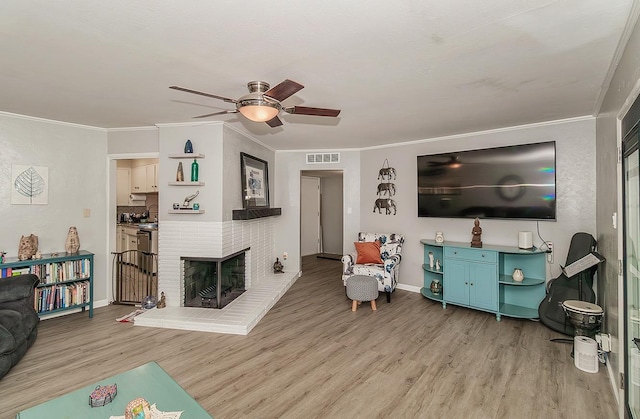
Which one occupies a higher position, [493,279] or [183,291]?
[493,279]

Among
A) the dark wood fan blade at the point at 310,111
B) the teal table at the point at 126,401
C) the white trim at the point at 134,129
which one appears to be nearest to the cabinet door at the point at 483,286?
the dark wood fan blade at the point at 310,111

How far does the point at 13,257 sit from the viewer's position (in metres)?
3.45

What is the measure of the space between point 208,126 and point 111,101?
1.02 m

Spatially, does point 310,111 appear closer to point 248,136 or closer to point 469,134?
point 248,136

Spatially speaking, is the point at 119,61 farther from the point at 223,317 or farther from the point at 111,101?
the point at 223,317

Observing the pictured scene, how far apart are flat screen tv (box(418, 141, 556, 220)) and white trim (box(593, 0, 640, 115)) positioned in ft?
2.84

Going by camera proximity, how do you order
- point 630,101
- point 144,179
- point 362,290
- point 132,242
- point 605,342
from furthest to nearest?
point 144,179
point 132,242
point 362,290
point 605,342
point 630,101

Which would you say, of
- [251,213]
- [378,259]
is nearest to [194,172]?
[251,213]

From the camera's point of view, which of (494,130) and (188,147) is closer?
(188,147)

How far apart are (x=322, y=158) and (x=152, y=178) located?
352 cm

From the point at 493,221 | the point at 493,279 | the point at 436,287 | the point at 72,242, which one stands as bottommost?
the point at 436,287

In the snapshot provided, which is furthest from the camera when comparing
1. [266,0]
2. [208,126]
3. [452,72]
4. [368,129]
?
[368,129]

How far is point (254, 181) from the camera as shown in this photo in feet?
15.2

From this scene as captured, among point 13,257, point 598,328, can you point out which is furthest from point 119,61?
point 598,328
